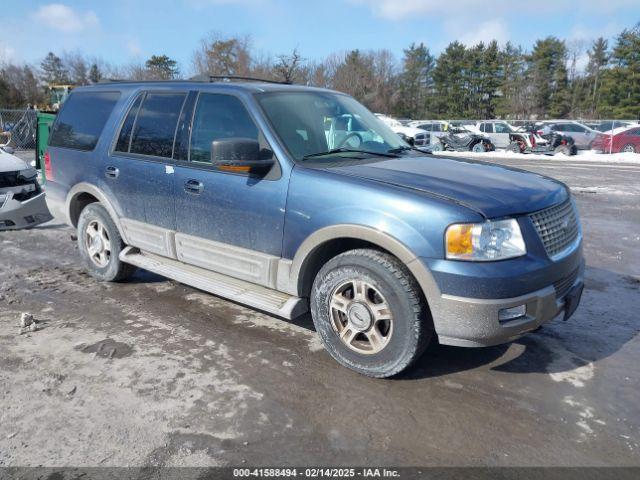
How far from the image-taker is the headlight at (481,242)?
9.77 ft

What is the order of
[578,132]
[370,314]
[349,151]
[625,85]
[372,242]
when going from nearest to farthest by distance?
1. [372,242]
2. [370,314]
3. [349,151]
4. [578,132]
5. [625,85]

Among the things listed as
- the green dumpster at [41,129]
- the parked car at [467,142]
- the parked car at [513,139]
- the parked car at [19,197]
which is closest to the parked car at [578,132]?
the parked car at [513,139]

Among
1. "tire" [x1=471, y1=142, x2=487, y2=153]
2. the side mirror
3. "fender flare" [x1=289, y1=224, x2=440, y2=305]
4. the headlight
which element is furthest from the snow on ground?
the headlight

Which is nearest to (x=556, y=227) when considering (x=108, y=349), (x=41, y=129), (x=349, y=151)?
(x=349, y=151)

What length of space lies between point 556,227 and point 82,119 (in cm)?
470

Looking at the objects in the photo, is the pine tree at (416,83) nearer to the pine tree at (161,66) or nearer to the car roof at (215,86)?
the pine tree at (161,66)

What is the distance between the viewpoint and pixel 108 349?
3867 millimetres

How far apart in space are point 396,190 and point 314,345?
147 cm

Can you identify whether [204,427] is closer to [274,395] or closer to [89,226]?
[274,395]

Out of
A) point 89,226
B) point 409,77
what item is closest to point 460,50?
point 409,77

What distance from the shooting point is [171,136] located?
4.48m

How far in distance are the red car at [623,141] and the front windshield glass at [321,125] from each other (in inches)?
954

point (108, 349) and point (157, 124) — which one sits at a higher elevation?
point (157, 124)

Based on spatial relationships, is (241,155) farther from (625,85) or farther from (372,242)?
(625,85)
